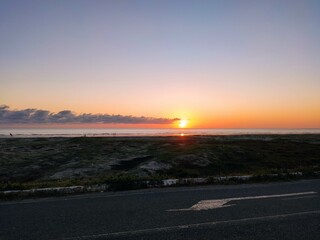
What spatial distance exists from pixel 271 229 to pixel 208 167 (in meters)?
12.5

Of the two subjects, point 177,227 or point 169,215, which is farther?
point 169,215

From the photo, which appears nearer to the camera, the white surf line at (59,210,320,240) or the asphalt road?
the white surf line at (59,210,320,240)

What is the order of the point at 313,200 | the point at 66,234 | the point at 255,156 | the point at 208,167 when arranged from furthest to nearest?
the point at 255,156
the point at 208,167
the point at 313,200
the point at 66,234

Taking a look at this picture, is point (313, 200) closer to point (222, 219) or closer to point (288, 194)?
point (288, 194)

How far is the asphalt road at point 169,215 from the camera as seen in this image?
255 inches

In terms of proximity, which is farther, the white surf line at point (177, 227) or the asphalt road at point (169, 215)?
the asphalt road at point (169, 215)

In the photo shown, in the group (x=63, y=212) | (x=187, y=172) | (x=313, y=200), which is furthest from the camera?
(x=187, y=172)

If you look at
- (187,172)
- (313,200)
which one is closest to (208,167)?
(187,172)

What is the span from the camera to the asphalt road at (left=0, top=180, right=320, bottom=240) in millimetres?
6473

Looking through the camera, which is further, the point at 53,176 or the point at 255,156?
the point at 255,156

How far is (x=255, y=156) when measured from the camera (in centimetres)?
2316

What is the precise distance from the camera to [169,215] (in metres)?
7.76

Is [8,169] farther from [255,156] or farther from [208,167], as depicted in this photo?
[255,156]

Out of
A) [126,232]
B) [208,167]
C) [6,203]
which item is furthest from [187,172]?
[126,232]
